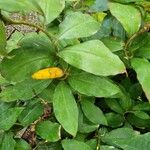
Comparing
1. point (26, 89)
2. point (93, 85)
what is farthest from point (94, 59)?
point (26, 89)

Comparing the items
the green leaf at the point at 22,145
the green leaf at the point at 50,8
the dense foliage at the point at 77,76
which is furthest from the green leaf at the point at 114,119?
the green leaf at the point at 50,8

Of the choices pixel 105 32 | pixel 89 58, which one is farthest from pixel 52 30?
pixel 89 58

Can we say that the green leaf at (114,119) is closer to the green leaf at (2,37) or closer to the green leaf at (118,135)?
the green leaf at (118,135)

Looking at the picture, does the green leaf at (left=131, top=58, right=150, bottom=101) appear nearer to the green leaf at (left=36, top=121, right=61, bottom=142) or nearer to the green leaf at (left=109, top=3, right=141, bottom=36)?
the green leaf at (left=109, top=3, right=141, bottom=36)

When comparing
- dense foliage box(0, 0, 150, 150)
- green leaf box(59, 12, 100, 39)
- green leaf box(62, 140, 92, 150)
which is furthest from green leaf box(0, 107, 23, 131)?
green leaf box(59, 12, 100, 39)

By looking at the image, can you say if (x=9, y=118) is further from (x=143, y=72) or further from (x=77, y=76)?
(x=143, y=72)

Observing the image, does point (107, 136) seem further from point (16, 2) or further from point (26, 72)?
point (16, 2)

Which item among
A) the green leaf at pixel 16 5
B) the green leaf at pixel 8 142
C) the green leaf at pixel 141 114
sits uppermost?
the green leaf at pixel 16 5
